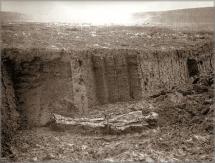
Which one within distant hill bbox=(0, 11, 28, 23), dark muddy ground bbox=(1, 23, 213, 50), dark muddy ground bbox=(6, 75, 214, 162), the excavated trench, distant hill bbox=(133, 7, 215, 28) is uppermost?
distant hill bbox=(0, 11, 28, 23)

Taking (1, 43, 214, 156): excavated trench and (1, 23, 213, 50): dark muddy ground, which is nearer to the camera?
(1, 43, 214, 156): excavated trench

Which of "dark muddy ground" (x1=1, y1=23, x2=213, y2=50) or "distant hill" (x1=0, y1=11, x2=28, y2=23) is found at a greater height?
"distant hill" (x1=0, y1=11, x2=28, y2=23)

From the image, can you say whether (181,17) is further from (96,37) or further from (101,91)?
(101,91)

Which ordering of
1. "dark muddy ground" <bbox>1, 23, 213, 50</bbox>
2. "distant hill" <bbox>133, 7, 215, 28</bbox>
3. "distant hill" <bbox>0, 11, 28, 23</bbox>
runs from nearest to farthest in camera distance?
"dark muddy ground" <bbox>1, 23, 213, 50</bbox> < "distant hill" <bbox>0, 11, 28, 23</bbox> < "distant hill" <bbox>133, 7, 215, 28</bbox>

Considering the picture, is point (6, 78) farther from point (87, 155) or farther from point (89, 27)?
point (89, 27)

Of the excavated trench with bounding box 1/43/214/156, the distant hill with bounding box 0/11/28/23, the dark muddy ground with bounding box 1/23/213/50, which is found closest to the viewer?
the excavated trench with bounding box 1/43/214/156

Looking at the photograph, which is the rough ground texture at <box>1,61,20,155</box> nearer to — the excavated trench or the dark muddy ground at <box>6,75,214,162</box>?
the excavated trench

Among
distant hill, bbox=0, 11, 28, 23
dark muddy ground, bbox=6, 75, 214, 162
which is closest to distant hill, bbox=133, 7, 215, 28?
distant hill, bbox=0, 11, 28, 23

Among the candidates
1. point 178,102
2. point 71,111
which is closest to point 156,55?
point 178,102
